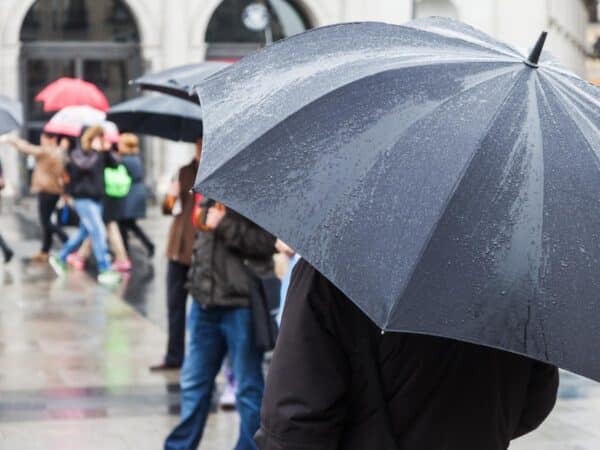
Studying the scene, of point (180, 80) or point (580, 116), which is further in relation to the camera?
point (180, 80)

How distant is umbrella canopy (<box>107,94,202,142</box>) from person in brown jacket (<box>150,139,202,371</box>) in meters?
0.40

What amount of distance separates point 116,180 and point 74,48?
582 inches

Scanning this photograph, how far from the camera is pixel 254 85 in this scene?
3459mm

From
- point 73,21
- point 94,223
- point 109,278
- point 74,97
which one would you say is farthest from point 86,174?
point 73,21

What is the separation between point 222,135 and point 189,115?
5.67 metres

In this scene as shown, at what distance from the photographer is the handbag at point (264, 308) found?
6.46 meters

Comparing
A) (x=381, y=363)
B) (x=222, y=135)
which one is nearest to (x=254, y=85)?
(x=222, y=135)

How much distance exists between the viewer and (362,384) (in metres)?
3.24

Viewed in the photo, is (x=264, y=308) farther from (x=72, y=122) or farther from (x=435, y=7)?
(x=435, y=7)

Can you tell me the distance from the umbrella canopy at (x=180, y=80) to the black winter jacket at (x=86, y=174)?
649cm

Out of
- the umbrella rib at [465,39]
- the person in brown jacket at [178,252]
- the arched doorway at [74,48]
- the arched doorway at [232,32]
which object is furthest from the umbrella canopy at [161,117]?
the arched doorway at [232,32]

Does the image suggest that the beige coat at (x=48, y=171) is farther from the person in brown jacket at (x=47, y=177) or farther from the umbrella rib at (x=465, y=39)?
the umbrella rib at (x=465, y=39)

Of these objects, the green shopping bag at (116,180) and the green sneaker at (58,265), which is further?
the green shopping bag at (116,180)

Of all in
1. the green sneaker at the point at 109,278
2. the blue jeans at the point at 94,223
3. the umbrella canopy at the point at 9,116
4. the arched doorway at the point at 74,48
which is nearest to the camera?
the umbrella canopy at the point at 9,116
